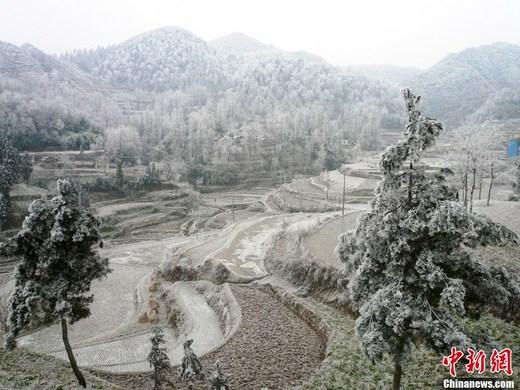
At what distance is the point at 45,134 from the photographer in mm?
107875

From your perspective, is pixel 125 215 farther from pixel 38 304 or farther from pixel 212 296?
pixel 38 304

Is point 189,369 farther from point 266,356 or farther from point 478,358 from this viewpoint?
point 478,358

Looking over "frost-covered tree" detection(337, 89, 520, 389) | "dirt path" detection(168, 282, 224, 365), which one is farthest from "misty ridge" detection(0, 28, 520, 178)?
"frost-covered tree" detection(337, 89, 520, 389)

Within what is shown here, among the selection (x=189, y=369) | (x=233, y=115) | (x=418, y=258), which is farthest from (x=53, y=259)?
(x=233, y=115)

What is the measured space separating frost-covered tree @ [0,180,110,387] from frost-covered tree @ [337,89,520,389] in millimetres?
8718

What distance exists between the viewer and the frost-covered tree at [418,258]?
24.7 ft

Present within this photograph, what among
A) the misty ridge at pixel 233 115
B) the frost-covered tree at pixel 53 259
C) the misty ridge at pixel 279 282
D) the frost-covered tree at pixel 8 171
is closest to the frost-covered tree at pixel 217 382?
the misty ridge at pixel 279 282

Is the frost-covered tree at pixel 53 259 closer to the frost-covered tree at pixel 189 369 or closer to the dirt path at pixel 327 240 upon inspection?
the frost-covered tree at pixel 189 369

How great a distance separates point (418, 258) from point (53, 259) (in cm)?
1031

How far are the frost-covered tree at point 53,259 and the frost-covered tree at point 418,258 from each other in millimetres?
8718

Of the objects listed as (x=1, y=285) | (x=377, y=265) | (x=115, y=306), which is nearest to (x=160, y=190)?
(x=1, y=285)

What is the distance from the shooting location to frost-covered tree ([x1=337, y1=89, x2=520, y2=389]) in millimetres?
7543

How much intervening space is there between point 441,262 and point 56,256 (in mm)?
10651

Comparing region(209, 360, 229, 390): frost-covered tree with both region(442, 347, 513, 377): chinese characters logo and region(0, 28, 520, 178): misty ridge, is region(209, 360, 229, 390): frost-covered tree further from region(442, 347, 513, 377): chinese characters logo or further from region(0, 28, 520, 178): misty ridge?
region(0, 28, 520, 178): misty ridge
